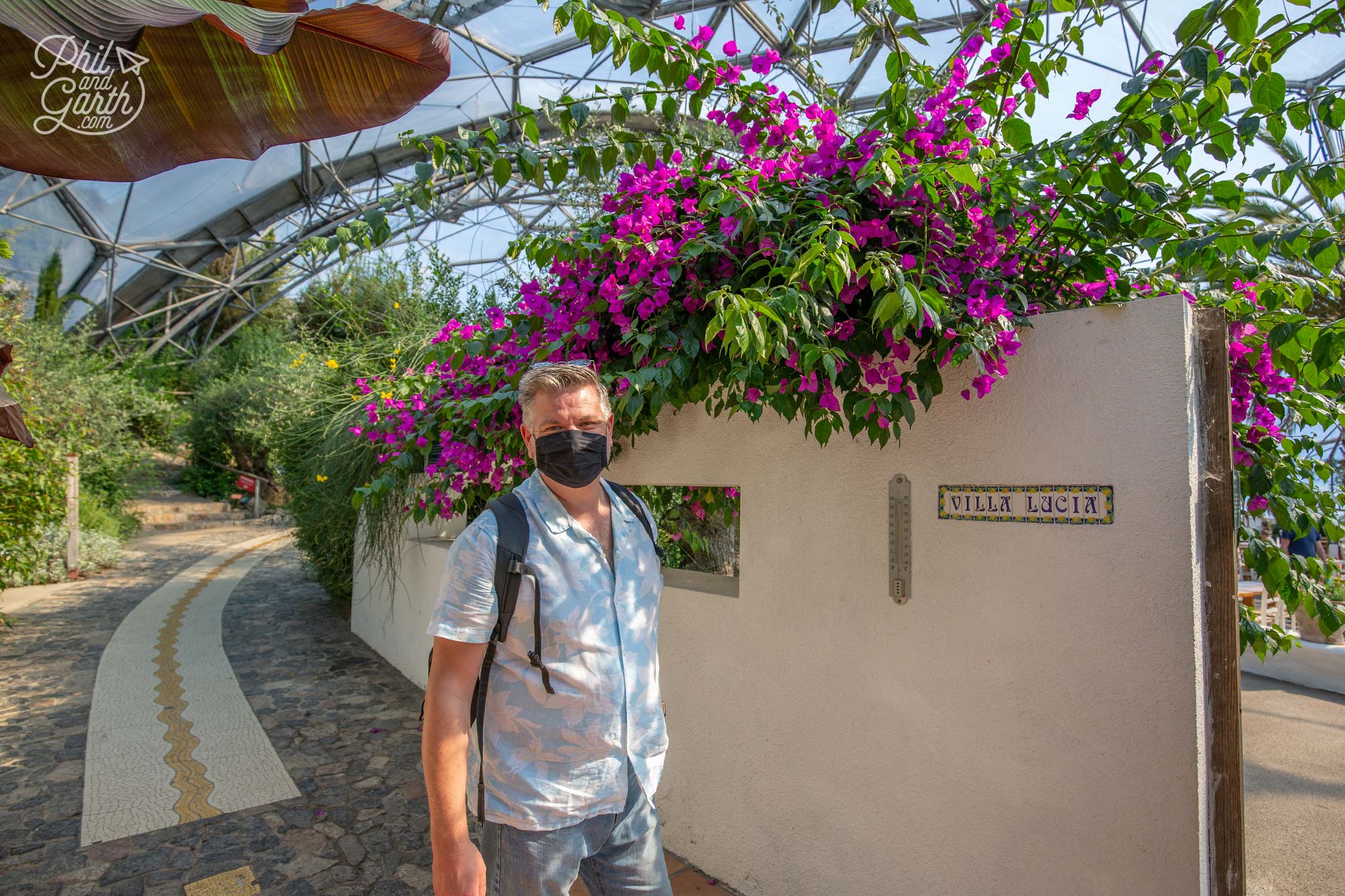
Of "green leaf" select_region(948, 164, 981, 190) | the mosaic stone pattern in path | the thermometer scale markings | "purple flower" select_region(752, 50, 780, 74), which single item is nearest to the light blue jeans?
the thermometer scale markings

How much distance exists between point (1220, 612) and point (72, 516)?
39.6 ft

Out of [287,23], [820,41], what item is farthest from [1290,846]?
[820,41]

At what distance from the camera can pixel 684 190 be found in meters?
2.67

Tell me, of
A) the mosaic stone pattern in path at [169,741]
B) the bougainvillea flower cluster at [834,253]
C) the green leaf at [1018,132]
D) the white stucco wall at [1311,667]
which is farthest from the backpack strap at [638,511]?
the white stucco wall at [1311,667]

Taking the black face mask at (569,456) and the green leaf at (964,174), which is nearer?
the black face mask at (569,456)

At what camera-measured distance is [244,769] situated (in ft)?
13.2

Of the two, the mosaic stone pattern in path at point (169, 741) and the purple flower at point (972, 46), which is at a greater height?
the purple flower at point (972, 46)

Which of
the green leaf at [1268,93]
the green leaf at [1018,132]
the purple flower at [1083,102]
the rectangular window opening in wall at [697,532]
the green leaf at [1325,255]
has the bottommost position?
the rectangular window opening in wall at [697,532]

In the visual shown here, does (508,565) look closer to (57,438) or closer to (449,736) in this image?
(449,736)

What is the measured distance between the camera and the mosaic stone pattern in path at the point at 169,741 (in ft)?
11.6

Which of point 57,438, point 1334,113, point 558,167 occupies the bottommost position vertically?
point 57,438

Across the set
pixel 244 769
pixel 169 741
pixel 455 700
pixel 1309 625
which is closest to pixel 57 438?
pixel 169 741

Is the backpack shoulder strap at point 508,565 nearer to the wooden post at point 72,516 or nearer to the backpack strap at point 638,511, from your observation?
the backpack strap at point 638,511

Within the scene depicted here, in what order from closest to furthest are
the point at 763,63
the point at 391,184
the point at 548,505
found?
the point at 548,505
the point at 763,63
the point at 391,184
